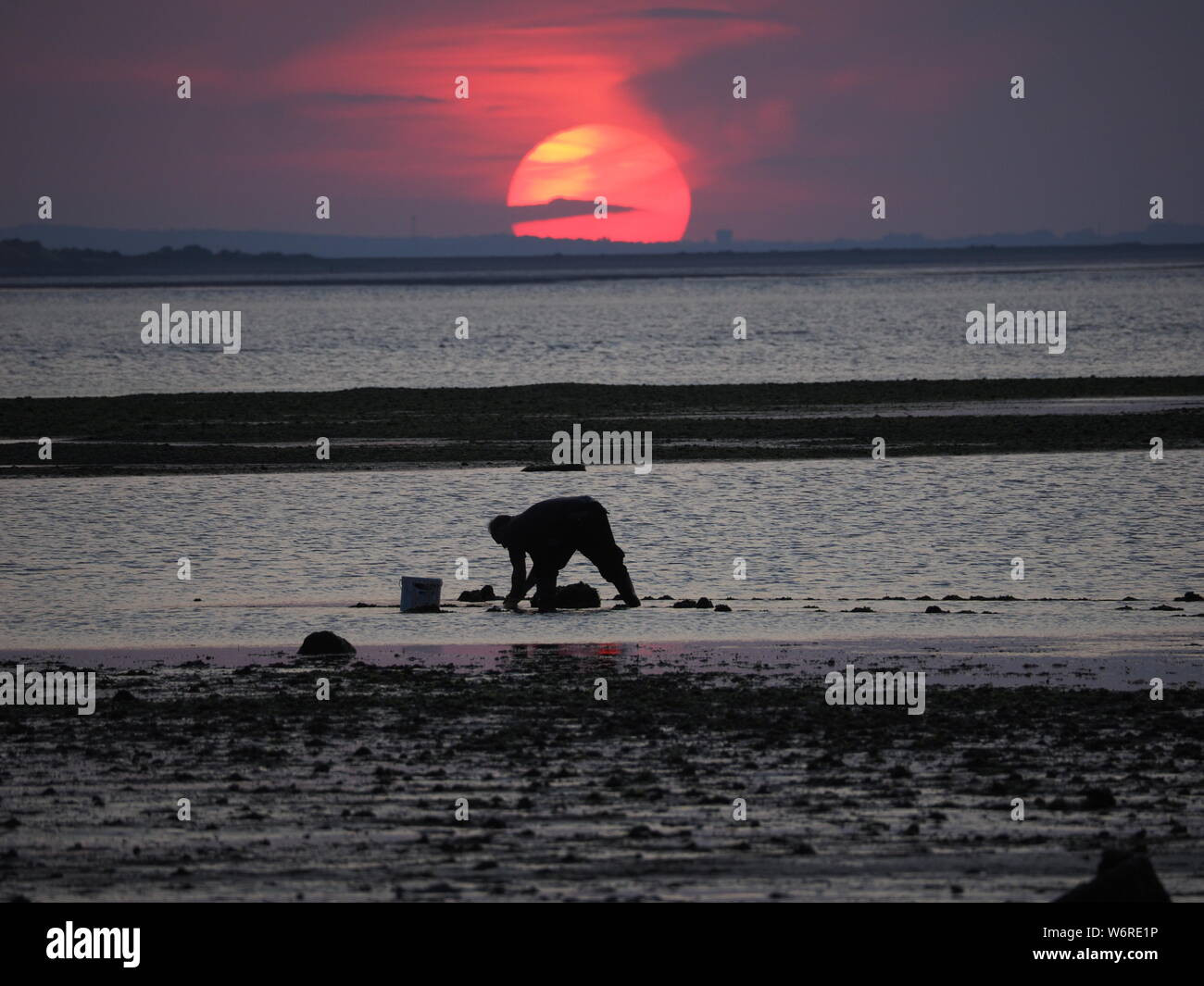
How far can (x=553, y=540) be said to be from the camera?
23250 millimetres

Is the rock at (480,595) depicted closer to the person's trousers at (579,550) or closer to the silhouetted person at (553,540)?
the silhouetted person at (553,540)

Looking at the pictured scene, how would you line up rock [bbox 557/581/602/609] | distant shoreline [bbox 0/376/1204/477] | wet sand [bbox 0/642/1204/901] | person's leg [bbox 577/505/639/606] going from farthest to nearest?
distant shoreline [bbox 0/376/1204/477], rock [bbox 557/581/602/609], person's leg [bbox 577/505/639/606], wet sand [bbox 0/642/1204/901]

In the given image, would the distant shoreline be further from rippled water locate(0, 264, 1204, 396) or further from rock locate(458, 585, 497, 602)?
rock locate(458, 585, 497, 602)

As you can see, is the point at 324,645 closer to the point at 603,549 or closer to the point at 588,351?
the point at 603,549

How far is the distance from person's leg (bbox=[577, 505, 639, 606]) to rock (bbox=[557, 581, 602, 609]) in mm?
396

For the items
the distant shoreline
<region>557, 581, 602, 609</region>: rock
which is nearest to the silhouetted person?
<region>557, 581, 602, 609</region>: rock

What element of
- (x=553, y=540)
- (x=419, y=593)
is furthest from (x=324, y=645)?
(x=553, y=540)

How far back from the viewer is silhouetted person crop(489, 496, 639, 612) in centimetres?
2322

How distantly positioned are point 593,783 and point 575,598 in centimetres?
1028

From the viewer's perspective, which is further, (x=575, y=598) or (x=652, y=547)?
(x=652, y=547)

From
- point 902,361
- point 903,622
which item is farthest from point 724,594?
point 902,361

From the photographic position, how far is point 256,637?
21547 mm

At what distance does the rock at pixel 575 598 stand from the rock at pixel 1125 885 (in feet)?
47.5

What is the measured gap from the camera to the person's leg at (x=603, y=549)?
23203 millimetres
